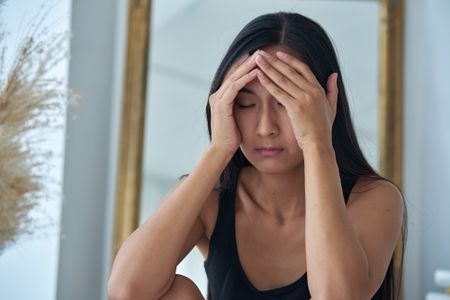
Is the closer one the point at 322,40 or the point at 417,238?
the point at 322,40

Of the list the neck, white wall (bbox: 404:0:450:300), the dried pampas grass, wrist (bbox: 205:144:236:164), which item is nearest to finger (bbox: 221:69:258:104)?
wrist (bbox: 205:144:236:164)

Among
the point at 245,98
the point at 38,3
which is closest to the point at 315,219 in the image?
the point at 245,98

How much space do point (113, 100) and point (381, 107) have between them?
112cm

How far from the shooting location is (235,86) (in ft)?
4.09

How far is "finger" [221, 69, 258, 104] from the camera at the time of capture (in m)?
1.23

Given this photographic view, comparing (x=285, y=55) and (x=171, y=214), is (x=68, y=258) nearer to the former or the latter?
(x=171, y=214)

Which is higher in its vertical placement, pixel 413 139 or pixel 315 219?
pixel 413 139

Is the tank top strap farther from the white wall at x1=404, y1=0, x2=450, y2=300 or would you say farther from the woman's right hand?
the white wall at x1=404, y1=0, x2=450, y2=300

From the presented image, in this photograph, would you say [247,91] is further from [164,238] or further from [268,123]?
[164,238]

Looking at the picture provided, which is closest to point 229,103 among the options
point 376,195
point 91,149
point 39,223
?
point 376,195

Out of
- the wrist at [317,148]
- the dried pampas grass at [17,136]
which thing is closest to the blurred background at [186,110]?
the dried pampas grass at [17,136]

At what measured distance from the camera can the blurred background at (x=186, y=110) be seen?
7.54ft

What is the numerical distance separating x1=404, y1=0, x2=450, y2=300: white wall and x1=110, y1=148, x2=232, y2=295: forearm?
4.94 ft

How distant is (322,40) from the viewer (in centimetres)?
133
